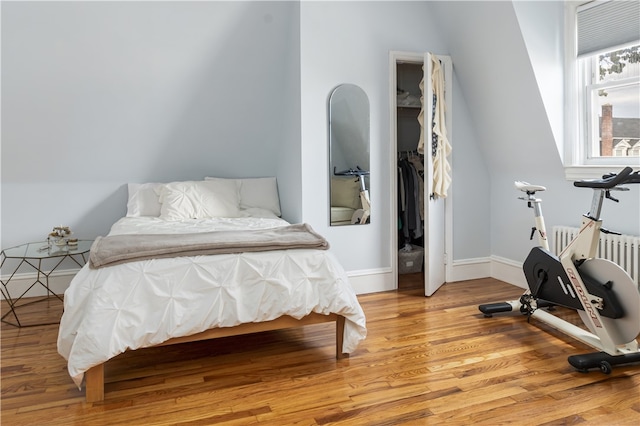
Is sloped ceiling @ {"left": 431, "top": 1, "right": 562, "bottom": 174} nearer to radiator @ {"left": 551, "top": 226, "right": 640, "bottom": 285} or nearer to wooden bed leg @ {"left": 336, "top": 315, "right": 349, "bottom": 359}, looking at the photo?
radiator @ {"left": 551, "top": 226, "right": 640, "bottom": 285}

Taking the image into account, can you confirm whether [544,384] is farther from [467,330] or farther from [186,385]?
[186,385]

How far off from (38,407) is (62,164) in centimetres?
247

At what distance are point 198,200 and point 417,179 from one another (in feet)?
6.92

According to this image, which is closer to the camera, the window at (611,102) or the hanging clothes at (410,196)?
the window at (611,102)

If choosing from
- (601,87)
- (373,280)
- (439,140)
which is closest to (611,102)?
(601,87)

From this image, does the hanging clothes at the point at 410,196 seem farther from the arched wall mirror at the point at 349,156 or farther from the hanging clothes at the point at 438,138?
the arched wall mirror at the point at 349,156

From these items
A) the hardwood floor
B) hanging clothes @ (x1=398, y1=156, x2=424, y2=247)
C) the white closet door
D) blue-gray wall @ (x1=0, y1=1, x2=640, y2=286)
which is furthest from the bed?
hanging clothes @ (x1=398, y1=156, x2=424, y2=247)

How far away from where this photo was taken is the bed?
7.75 feet

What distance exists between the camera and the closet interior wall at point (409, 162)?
4781 millimetres

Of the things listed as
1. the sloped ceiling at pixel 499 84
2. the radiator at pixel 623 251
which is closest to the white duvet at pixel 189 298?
the radiator at pixel 623 251

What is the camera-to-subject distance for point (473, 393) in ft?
7.93

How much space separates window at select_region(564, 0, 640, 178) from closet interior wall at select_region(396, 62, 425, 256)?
1.40 metres

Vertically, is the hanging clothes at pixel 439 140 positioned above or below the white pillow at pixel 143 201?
above

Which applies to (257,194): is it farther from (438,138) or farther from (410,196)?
(438,138)
